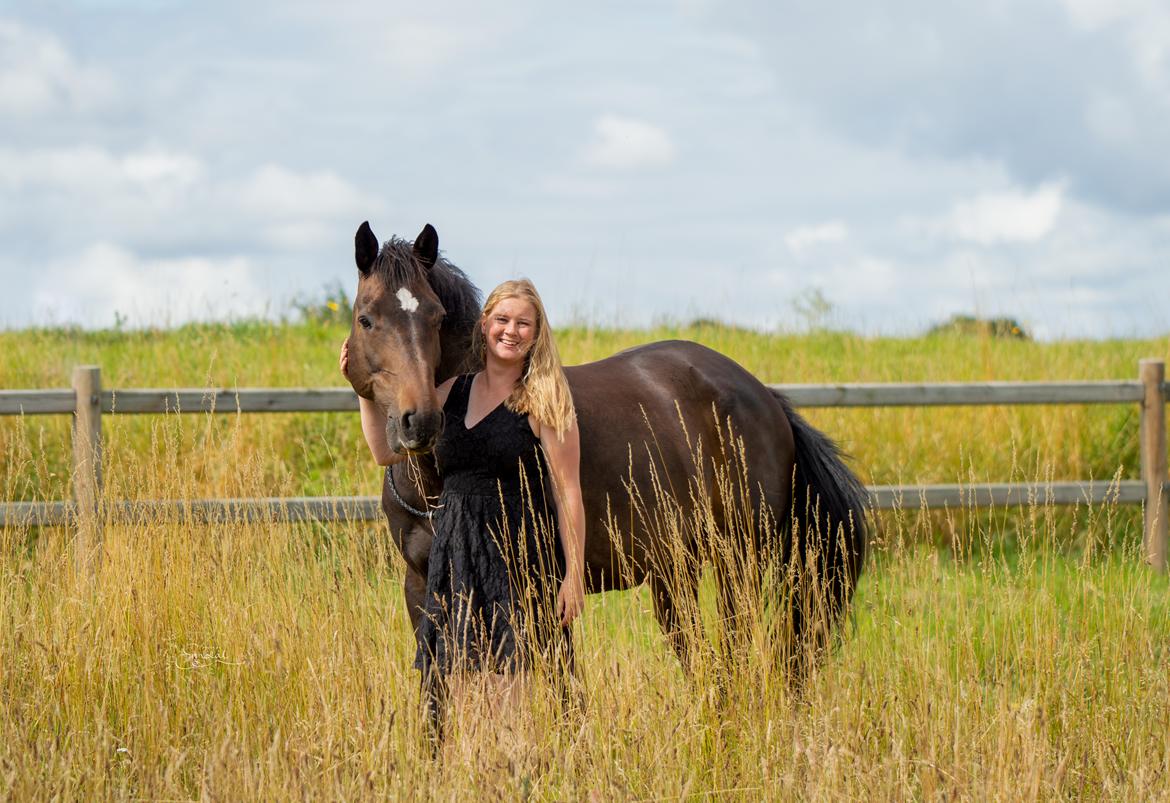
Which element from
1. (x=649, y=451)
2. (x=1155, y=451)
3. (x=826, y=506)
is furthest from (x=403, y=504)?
(x=1155, y=451)

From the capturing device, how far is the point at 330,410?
694 centimetres

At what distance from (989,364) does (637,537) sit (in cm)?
642

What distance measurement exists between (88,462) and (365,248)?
11.1 feet

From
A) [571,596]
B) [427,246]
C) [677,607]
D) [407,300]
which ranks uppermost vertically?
[427,246]

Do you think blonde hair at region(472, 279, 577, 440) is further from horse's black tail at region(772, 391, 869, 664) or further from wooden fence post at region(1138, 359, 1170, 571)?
wooden fence post at region(1138, 359, 1170, 571)

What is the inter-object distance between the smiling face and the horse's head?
163 millimetres

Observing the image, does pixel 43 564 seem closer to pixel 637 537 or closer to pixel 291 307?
pixel 637 537

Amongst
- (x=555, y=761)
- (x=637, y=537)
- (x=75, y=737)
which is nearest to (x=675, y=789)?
(x=555, y=761)

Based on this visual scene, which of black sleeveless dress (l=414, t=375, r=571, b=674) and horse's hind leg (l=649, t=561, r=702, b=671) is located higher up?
black sleeveless dress (l=414, t=375, r=571, b=674)

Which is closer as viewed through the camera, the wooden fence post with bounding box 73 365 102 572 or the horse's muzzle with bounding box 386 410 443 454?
the horse's muzzle with bounding box 386 410 443 454

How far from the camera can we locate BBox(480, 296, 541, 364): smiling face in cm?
369

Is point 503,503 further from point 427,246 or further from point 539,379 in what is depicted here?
point 427,246

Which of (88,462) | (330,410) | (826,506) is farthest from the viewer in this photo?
(330,410)

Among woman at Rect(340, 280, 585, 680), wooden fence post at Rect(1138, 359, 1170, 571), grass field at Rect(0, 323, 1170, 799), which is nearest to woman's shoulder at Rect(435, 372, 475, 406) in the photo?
woman at Rect(340, 280, 585, 680)
